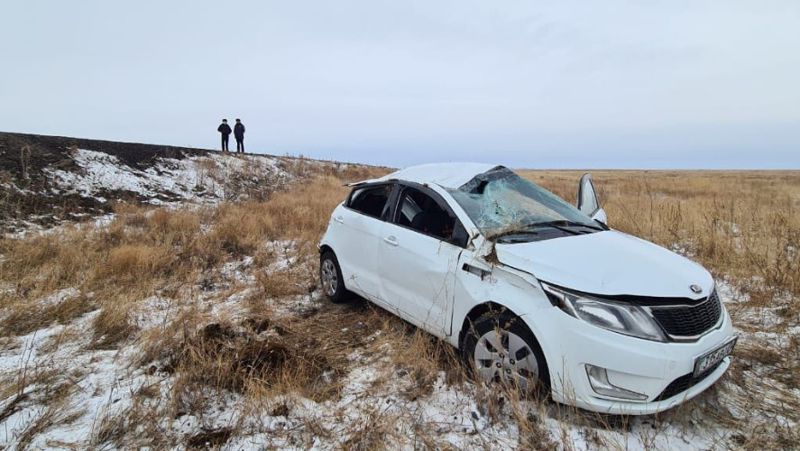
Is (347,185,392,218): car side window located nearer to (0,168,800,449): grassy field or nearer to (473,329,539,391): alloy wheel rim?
(0,168,800,449): grassy field

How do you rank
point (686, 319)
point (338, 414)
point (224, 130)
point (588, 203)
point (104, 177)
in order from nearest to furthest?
point (686, 319) → point (338, 414) → point (588, 203) → point (104, 177) → point (224, 130)

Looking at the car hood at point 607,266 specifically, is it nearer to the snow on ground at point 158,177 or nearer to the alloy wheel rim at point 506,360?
the alloy wheel rim at point 506,360

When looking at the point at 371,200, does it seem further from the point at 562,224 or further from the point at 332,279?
the point at 562,224

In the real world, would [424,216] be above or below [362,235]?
above

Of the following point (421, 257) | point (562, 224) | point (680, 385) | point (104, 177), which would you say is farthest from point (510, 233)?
point (104, 177)

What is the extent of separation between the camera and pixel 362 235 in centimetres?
395

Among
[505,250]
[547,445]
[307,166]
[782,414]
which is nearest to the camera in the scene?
[547,445]

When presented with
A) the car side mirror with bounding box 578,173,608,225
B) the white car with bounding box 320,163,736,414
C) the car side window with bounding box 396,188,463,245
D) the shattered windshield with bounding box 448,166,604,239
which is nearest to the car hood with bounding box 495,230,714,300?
the white car with bounding box 320,163,736,414

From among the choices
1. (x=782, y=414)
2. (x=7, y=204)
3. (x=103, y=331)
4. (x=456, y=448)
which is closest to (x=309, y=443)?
(x=456, y=448)

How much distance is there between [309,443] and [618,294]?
195cm

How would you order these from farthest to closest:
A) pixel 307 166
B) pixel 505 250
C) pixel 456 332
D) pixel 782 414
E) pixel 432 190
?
pixel 307 166 → pixel 432 190 → pixel 456 332 → pixel 505 250 → pixel 782 414

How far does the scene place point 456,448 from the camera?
2.30m

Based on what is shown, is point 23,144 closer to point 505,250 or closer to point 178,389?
point 178,389

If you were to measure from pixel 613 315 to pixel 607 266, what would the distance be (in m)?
0.36
